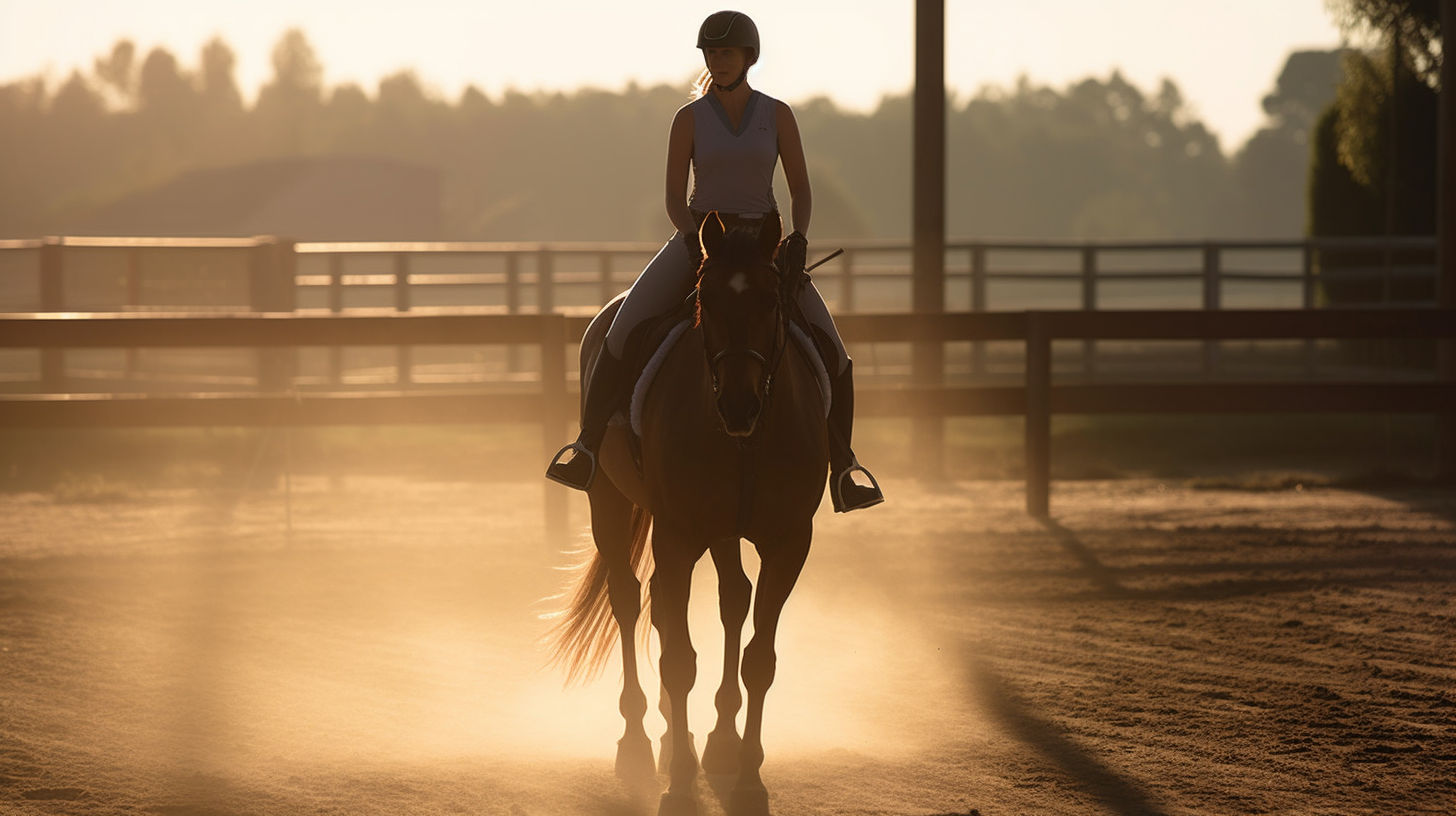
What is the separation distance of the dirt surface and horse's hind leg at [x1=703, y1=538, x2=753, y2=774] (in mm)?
151

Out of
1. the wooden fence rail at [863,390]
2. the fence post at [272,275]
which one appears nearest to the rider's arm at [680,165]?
the wooden fence rail at [863,390]

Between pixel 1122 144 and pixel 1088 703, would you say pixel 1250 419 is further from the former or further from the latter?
pixel 1122 144

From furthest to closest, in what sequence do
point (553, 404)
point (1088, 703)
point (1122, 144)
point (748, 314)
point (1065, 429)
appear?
point (1122, 144)
point (1065, 429)
point (553, 404)
point (1088, 703)
point (748, 314)

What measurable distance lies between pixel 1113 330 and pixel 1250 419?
24.0ft

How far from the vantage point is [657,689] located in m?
5.94

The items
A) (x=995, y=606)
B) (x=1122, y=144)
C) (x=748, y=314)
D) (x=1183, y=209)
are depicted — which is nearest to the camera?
(x=748, y=314)

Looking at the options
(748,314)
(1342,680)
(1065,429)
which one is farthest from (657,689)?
(1065,429)

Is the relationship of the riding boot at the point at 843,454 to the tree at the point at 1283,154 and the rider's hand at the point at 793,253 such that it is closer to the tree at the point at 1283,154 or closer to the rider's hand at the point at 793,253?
the rider's hand at the point at 793,253

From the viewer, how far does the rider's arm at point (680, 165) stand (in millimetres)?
4848

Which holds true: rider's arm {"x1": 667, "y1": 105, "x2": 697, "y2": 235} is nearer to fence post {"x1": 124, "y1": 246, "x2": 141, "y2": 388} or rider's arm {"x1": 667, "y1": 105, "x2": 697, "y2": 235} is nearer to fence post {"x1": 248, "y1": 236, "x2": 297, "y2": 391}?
fence post {"x1": 248, "y1": 236, "x2": 297, "y2": 391}

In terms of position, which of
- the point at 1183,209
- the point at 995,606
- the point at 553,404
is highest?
the point at 1183,209

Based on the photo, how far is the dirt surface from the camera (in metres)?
4.65

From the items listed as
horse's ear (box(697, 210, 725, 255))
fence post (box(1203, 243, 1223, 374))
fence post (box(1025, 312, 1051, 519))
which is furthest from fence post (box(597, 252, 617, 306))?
horse's ear (box(697, 210, 725, 255))

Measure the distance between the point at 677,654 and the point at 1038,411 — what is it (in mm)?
5984
